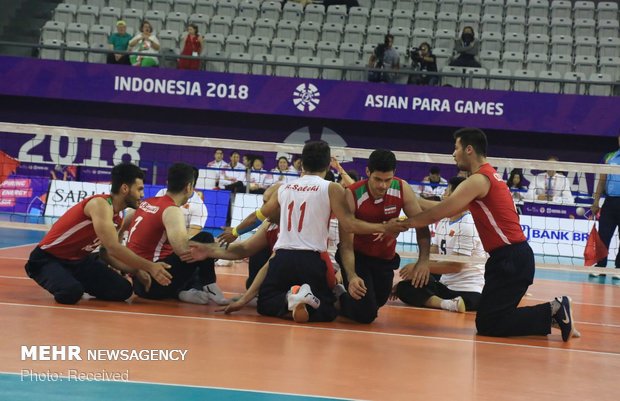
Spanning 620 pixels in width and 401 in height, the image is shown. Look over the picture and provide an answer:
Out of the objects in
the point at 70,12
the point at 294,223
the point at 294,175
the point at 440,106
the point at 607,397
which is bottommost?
the point at 607,397

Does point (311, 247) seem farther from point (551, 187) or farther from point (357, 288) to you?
point (551, 187)

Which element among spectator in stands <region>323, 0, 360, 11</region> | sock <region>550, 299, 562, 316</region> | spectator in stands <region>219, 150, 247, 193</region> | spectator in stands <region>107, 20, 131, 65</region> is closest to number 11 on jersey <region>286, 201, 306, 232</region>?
sock <region>550, 299, 562, 316</region>

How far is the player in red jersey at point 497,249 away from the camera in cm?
763

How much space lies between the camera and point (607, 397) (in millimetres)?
5609

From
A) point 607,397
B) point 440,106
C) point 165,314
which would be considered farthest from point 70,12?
point 607,397

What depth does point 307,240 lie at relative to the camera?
309 inches

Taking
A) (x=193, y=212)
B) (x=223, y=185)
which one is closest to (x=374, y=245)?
(x=193, y=212)

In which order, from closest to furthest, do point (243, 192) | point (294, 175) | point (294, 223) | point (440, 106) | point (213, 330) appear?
point (213, 330)
point (294, 223)
point (294, 175)
point (243, 192)
point (440, 106)

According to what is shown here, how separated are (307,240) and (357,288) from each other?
2.00 ft

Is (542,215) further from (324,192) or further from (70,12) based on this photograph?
(70,12)

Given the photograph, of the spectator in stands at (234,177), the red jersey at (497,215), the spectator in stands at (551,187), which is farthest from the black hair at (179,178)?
the spectator in stands at (551,187)

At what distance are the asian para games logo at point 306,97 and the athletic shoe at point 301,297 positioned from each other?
13802mm

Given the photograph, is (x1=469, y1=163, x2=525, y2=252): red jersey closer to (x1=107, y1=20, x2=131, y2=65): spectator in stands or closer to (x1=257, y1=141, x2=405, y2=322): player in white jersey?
(x1=257, y1=141, x2=405, y2=322): player in white jersey

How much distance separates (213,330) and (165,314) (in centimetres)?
90
